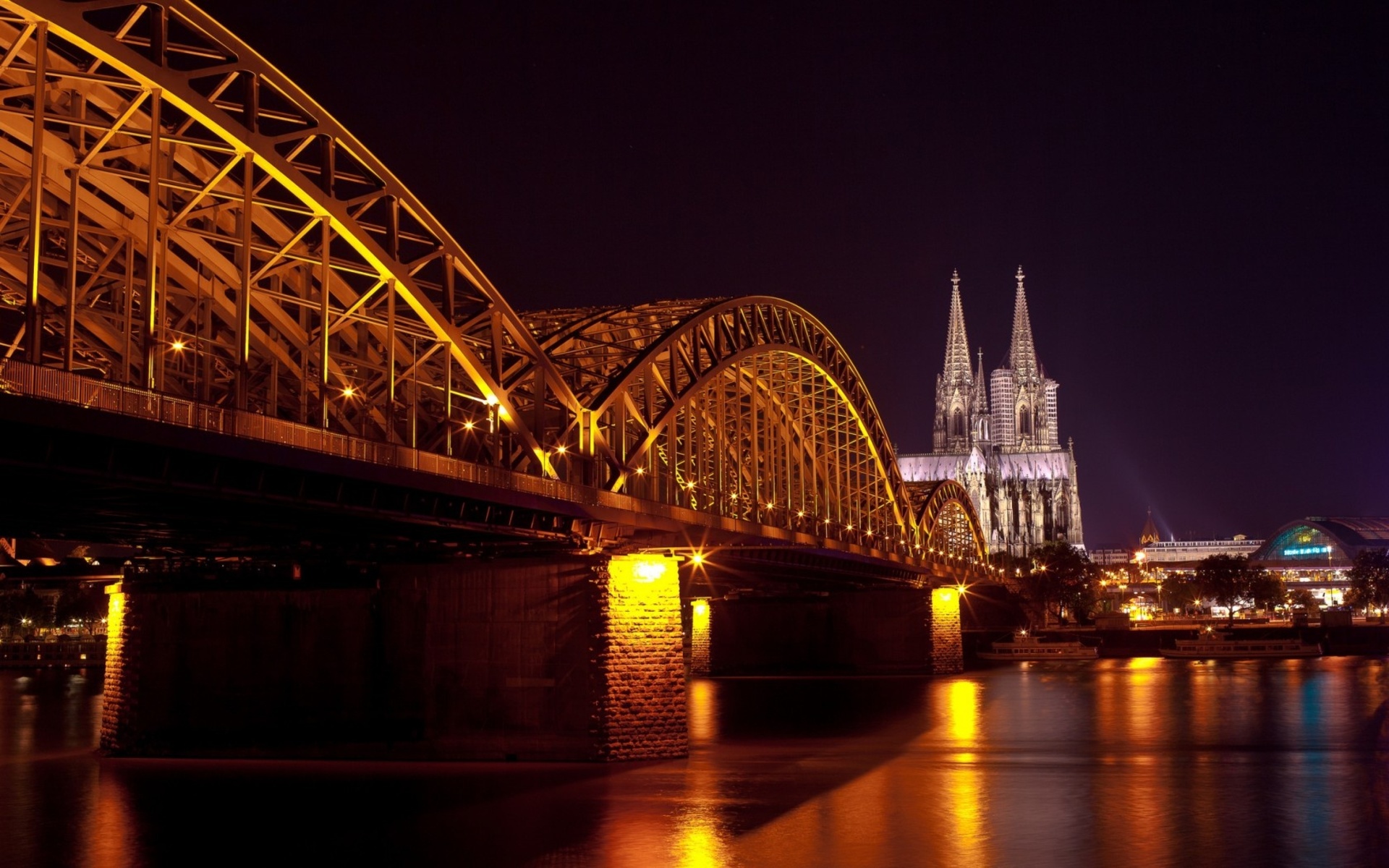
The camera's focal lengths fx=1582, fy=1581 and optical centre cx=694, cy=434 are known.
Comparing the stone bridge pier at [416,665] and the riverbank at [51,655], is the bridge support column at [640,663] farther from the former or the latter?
the riverbank at [51,655]

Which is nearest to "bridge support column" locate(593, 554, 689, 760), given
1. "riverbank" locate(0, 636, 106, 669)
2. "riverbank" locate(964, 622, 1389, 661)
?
"riverbank" locate(964, 622, 1389, 661)

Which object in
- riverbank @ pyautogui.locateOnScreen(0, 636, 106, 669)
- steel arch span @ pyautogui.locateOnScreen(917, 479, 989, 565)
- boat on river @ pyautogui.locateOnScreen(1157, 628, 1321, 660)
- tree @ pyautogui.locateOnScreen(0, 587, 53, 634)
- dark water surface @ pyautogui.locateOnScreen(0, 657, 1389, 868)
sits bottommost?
dark water surface @ pyautogui.locateOnScreen(0, 657, 1389, 868)

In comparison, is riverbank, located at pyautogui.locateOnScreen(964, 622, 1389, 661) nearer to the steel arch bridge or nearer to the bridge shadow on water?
the steel arch bridge

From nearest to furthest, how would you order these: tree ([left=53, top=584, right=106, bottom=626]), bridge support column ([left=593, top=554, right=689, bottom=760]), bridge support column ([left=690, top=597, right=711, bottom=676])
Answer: bridge support column ([left=593, top=554, right=689, bottom=760]) → bridge support column ([left=690, top=597, right=711, bottom=676]) → tree ([left=53, top=584, right=106, bottom=626])

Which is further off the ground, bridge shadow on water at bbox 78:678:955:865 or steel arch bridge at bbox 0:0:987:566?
steel arch bridge at bbox 0:0:987:566

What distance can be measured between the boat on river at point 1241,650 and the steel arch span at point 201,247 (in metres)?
87.0

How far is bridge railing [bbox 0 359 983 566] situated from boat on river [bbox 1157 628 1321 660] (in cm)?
8482

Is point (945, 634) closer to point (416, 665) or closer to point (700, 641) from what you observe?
point (700, 641)

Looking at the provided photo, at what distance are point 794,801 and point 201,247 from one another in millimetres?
25693

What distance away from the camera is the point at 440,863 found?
→ 32938 mm

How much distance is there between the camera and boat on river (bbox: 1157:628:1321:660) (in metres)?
131

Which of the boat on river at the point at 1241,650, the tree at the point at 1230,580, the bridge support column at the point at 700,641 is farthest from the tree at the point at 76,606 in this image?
the tree at the point at 1230,580

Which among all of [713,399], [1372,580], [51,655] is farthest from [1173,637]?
[51,655]

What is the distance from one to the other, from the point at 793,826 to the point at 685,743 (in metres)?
15.2
